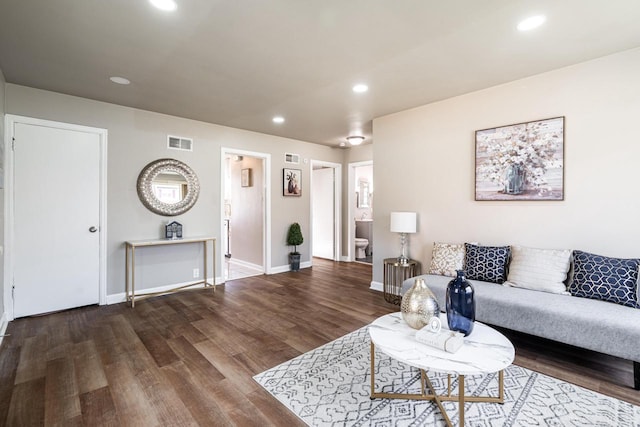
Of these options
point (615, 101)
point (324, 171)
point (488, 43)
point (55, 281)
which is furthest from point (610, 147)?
point (55, 281)

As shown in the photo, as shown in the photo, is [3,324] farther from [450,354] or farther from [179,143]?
[450,354]

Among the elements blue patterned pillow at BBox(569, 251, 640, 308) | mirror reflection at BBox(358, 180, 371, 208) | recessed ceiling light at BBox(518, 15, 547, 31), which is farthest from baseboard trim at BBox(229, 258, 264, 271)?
recessed ceiling light at BBox(518, 15, 547, 31)

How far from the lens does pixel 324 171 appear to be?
729cm

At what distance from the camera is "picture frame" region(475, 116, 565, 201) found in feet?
9.65

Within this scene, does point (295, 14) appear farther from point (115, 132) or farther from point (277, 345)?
point (115, 132)

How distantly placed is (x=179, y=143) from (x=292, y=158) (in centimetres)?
213

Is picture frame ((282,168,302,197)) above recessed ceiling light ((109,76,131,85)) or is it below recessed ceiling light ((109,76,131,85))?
below

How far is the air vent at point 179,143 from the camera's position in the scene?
173 inches

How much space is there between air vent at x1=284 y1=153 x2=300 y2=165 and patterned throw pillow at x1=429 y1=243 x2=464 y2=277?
3.37m

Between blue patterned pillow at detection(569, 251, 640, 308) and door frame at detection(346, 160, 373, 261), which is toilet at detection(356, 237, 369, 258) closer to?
door frame at detection(346, 160, 373, 261)

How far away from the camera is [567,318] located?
2.27 meters

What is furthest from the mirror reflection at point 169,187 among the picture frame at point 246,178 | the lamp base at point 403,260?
the lamp base at point 403,260

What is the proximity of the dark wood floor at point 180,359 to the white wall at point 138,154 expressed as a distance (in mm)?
709

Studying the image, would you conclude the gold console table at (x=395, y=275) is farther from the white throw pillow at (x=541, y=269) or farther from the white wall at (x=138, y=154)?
the white wall at (x=138, y=154)
